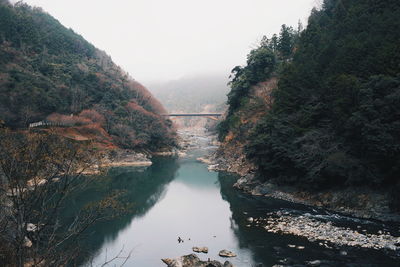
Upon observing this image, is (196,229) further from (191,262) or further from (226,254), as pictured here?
(191,262)

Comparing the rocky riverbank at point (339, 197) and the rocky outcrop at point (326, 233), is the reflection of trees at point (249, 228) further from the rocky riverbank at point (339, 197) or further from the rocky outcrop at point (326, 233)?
the rocky riverbank at point (339, 197)

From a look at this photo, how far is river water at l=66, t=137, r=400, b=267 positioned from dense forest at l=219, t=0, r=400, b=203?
2984mm

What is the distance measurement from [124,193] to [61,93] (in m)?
27.6

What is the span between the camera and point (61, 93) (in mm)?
47844

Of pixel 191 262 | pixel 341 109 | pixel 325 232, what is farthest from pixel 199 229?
pixel 341 109

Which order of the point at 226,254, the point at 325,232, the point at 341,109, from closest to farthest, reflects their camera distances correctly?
the point at 226,254, the point at 325,232, the point at 341,109

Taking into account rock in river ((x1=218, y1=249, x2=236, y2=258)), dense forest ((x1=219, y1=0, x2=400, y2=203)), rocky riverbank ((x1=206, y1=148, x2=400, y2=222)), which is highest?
dense forest ((x1=219, y1=0, x2=400, y2=203))

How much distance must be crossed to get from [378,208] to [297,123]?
9565 mm

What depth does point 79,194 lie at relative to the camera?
2594cm

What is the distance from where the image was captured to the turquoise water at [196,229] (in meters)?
13.6

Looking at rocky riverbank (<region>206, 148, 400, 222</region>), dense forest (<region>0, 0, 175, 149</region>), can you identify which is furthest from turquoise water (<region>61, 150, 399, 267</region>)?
dense forest (<region>0, 0, 175, 149</region>)

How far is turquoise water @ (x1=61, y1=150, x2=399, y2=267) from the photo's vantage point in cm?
1356

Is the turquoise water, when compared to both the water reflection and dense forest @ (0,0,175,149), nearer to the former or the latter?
the water reflection

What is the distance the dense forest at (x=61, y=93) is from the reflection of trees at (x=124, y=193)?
9086mm
